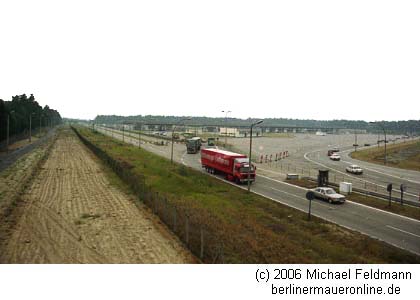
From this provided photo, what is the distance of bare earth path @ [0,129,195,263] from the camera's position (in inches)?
747

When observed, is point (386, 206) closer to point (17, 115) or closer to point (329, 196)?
point (329, 196)

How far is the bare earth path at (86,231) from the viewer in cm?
1898

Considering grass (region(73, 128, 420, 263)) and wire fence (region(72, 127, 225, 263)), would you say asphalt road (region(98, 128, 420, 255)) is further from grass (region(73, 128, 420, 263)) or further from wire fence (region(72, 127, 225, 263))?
wire fence (region(72, 127, 225, 263))

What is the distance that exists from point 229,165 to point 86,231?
24.5 meters

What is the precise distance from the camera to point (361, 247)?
20609 millimetres

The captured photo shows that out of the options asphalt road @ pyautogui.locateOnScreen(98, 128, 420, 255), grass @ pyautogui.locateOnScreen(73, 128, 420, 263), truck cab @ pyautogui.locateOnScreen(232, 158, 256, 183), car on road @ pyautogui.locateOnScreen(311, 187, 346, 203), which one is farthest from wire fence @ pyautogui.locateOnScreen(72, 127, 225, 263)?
car on road @ pyautogui.locateOnScreen(311, 187, 346, 203)

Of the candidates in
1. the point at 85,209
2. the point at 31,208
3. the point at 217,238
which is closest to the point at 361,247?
the point at 217,238

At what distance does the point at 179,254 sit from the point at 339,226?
479 inches

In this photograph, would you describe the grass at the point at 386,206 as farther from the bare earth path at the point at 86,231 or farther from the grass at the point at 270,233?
the bare earth path at the point at 86,231

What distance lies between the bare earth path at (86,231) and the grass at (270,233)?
9.35 feet

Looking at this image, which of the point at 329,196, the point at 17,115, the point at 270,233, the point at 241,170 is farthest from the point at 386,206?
the point at 17,115

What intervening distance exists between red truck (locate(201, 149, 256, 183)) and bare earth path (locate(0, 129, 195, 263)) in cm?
1422

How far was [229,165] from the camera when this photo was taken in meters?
45.3

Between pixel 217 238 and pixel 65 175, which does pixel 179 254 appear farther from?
pixel 65 175
